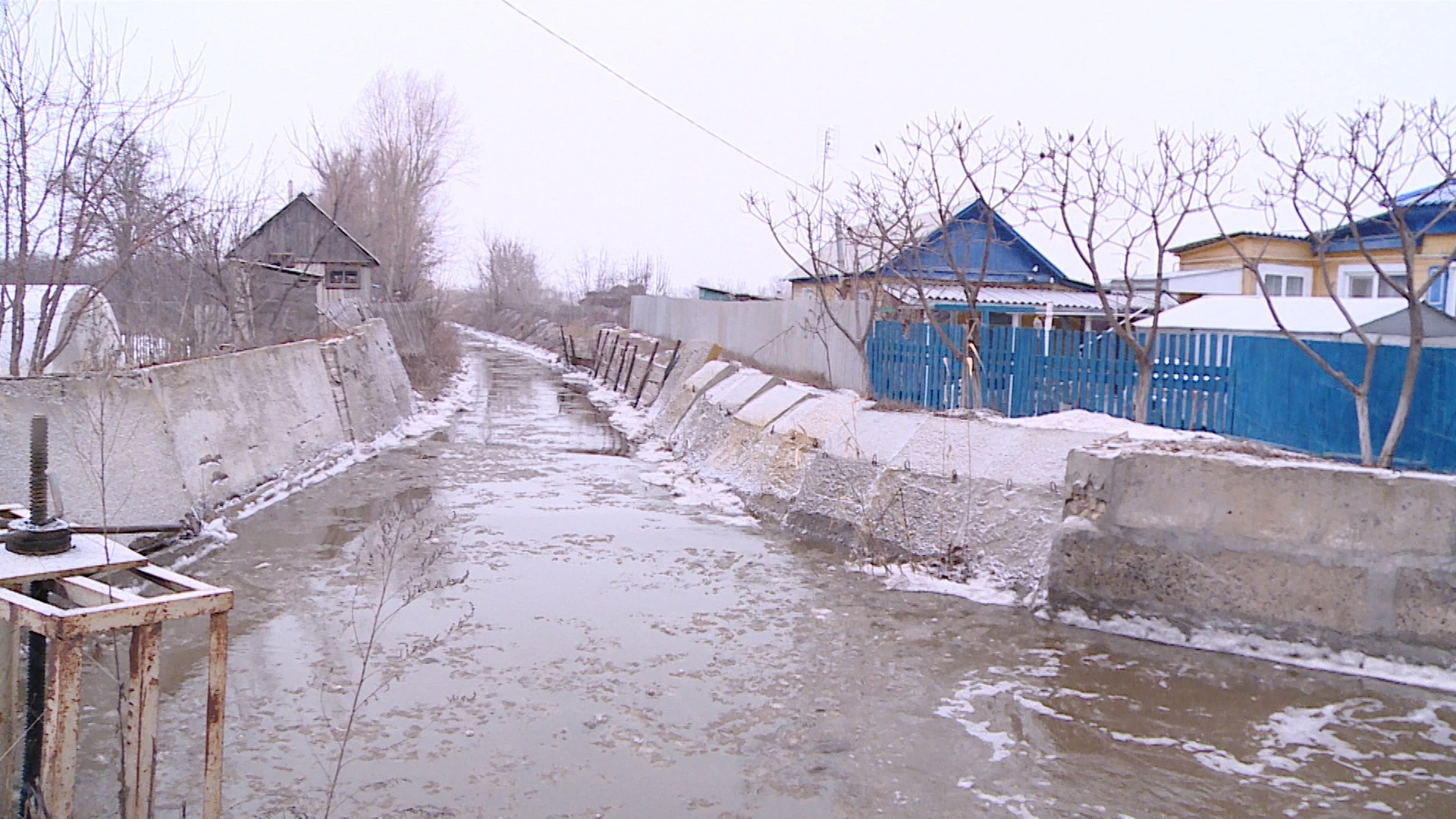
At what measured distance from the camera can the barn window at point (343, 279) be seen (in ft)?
115

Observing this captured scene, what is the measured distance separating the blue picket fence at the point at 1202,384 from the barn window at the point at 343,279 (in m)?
26.6

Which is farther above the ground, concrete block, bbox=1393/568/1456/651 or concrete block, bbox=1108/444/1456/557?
concrete block, bbox=1108/444/1456/557

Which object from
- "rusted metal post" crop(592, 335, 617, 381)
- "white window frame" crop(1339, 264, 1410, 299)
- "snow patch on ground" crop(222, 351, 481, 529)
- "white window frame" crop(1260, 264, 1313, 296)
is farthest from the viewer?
"rusted metal post" crop(592, 335, 617, 381)

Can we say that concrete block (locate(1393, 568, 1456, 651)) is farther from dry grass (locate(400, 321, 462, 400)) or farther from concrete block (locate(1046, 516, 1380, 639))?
dry grass (locate(400, 321, 462, 400))

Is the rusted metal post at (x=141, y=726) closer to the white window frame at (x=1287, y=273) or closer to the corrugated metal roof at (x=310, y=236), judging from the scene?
the white window frame at (x=1287, y=273)

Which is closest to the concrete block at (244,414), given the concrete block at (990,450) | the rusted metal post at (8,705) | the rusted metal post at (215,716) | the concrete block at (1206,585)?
the rusted metal post at (8,705)

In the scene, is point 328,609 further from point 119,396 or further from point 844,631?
point 844,631

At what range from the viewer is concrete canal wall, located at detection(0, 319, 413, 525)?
6.59 meters

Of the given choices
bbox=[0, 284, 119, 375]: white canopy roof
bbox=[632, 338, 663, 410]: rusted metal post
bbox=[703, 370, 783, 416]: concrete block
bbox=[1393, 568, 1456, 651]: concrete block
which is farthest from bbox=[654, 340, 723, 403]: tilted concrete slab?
bbox=[1393, 568, 1456, 651]: concrete block

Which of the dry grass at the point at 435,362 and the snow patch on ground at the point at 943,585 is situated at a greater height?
the dry grass at the point at 435,362

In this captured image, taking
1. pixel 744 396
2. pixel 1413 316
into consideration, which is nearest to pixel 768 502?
pixel 744 396

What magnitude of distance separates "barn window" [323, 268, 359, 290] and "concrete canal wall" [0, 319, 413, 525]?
74.4ft

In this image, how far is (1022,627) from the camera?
22.4ft

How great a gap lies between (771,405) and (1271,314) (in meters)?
5.60
